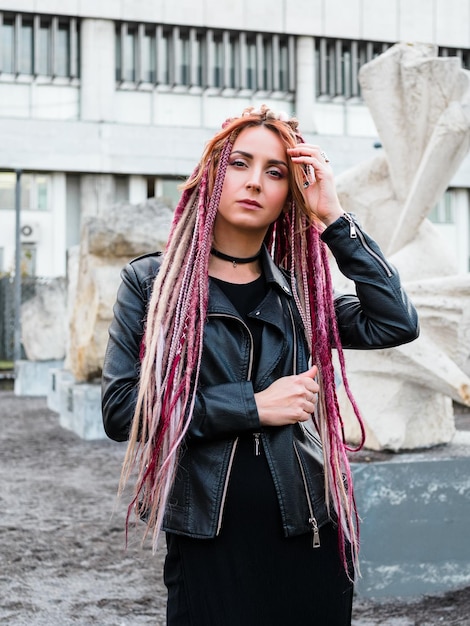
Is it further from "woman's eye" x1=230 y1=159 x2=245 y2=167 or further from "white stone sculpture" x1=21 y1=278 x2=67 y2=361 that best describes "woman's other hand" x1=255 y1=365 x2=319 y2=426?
"white stone sculpture" x1=21 y1=278 x2=67 y2=361

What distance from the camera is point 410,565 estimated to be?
4031mm

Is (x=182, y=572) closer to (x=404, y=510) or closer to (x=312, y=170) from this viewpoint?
(x=312, y=170)

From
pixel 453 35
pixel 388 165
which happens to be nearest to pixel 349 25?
pixel 453 35

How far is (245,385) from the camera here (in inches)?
75.6

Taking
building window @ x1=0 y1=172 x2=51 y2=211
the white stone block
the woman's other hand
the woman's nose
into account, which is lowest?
the white stone block

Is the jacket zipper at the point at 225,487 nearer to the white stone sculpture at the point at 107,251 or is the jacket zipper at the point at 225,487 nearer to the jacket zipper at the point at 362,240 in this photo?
the jacket zipper at the point at 362,240

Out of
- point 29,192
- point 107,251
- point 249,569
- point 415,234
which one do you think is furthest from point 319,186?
point 29,192

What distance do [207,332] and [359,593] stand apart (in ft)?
7.99

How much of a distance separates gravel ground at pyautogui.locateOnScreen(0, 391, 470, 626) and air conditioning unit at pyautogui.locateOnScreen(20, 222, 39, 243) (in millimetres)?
19768

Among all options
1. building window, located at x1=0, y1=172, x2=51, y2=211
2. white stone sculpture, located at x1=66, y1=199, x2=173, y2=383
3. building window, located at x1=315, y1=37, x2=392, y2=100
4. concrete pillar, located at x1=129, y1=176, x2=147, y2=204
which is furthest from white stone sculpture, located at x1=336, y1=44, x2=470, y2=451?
building window, located at x1=315, y1=37, x2=392, y2=100

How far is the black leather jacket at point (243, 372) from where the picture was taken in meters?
1.91

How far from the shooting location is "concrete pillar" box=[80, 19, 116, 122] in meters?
26.5

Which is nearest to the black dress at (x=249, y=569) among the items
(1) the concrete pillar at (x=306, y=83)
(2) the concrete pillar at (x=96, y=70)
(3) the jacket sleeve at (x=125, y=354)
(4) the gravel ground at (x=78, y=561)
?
(3) the jacket sleeve at (x=125, y=354)

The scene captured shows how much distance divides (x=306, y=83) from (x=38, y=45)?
8.16 m
